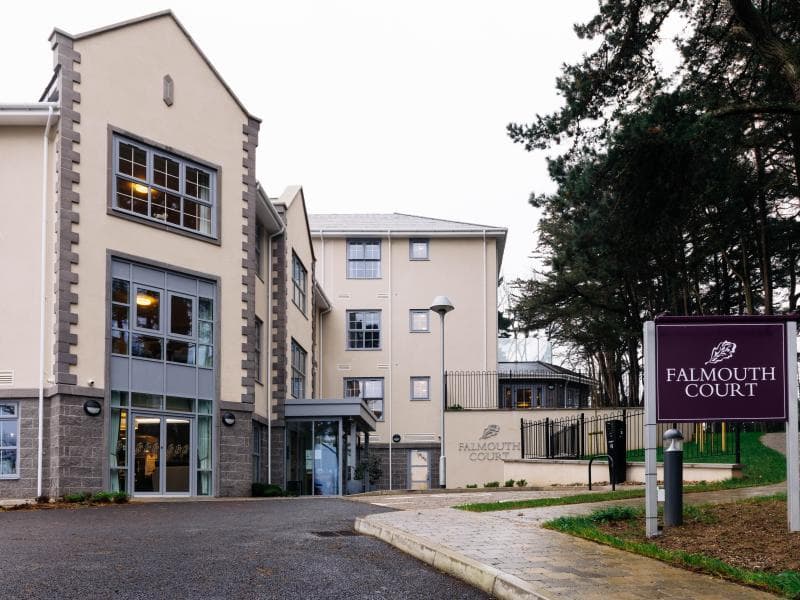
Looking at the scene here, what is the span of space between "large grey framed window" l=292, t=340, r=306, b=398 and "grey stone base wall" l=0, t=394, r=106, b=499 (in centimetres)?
1206

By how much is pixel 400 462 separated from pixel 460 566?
3329cm

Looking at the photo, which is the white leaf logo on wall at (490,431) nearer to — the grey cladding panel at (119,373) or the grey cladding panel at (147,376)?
the grey cladding panel at (147,376)

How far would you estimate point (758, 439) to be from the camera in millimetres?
30281

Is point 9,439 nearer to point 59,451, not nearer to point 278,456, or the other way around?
point 59,451

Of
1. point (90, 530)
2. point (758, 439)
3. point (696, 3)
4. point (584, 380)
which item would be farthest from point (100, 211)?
point (584, 380)

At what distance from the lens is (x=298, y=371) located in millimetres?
34250

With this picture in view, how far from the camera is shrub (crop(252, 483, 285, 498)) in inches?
1007

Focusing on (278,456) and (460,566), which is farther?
(278,456)

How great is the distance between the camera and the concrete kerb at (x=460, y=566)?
724 centimetres

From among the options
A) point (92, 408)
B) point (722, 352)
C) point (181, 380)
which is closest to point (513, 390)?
point (181, 380)

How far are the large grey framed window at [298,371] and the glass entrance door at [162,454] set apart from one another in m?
9.13

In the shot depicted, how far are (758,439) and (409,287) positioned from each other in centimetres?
1766

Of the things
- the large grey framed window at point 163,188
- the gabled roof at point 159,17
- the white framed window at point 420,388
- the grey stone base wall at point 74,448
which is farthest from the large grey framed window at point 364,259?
the grey stone base wall at point 74,448

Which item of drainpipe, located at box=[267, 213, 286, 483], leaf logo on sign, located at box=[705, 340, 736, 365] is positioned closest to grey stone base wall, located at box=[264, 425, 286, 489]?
drainpipe, located at box=[267, 213, 286, 483]
